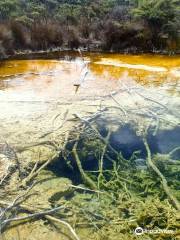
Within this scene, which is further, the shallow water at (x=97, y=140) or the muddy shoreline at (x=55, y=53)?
the muddy shoreline at (x=55, y=53)

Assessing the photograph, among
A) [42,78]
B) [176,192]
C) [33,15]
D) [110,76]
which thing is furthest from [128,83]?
[33,15]

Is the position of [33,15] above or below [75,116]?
above

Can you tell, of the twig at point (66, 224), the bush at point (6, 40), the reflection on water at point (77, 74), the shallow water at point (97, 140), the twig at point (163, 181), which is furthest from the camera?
the bush at point (6, 40)

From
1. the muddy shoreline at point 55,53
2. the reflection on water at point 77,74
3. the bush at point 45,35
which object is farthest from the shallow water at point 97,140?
the bush at point 45,35

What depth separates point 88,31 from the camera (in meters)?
14.5

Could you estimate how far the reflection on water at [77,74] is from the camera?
351 inches

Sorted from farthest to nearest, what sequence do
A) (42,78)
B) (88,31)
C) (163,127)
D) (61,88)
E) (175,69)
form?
(88,31) → (175,69) → (42,78) → (61,88) → (163,127)

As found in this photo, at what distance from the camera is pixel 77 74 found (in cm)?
1069


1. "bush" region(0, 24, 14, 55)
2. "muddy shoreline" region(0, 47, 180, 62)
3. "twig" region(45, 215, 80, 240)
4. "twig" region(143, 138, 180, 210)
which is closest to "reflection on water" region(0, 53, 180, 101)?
"muddy shoreline" region(0, 47, 180, 62)

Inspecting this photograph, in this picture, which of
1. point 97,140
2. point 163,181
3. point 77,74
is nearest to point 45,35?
point 77,74

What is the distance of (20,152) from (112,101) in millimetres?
2804

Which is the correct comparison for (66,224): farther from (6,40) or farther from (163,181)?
(6,40)

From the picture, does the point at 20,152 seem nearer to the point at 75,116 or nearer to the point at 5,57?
the point at 75,116

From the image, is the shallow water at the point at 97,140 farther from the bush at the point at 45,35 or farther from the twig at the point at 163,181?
the bush at the point at 45,35
